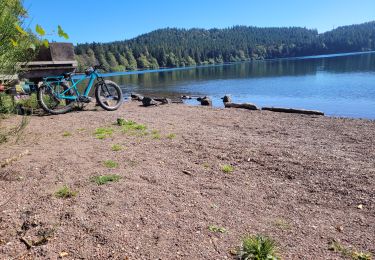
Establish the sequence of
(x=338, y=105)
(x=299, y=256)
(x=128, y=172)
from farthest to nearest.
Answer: (x=338, y=105)
(x=128, y=172)
(x=299, y=256)

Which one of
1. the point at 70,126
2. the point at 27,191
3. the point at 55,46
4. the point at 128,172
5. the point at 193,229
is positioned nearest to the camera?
the point at 193,229

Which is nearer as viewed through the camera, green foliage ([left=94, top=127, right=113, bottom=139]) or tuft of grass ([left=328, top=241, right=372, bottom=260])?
tuft of grass ([left=328, top=241, right=372, bottom=260])

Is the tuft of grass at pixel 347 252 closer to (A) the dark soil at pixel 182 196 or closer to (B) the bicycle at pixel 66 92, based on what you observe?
(A) the dark soil at pixel 182 196

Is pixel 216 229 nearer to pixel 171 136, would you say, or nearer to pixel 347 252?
pixel 347 252

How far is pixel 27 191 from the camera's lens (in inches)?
186

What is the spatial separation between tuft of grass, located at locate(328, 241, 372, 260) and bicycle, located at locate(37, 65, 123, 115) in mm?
10044

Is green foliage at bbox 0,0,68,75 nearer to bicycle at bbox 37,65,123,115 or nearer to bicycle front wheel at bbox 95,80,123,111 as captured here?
A: bicycle at bbox 37,65,123,115

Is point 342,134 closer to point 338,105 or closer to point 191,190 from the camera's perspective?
point 191,190

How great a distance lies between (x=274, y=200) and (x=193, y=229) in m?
1.54

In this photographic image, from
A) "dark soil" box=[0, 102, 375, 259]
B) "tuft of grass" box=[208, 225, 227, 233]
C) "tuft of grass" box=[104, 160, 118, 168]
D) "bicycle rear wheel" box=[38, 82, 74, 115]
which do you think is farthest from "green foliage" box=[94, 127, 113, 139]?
"tuft of grass" box=[208, 225, 227, 233]

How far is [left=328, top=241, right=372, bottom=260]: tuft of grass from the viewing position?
11.6 feet

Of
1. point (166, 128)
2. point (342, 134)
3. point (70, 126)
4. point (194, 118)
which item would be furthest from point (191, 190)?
point (194, 118)

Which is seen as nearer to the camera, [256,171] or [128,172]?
[128,172]

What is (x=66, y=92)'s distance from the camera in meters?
12.0
